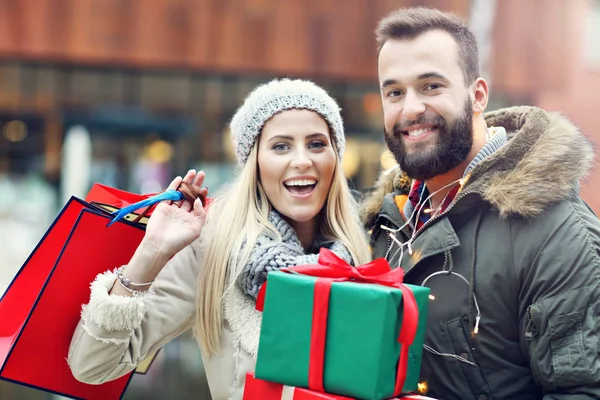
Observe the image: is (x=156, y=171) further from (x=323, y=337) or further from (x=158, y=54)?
(x=323, y=337)

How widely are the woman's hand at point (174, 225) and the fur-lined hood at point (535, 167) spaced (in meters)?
0.92

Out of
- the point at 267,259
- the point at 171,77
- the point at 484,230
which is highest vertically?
the point at 171,77

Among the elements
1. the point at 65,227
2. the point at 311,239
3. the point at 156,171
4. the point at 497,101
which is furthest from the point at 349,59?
the point at 65,227

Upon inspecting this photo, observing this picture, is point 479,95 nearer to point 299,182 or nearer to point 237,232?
point 299,182

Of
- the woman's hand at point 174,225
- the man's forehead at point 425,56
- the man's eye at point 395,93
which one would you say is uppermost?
the man's forehead at point 425,56

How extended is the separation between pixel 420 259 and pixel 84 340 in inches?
44.2

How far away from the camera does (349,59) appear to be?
8109 millimetres

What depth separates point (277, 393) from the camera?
203 centimetres

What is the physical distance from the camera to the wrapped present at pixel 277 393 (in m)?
1.93

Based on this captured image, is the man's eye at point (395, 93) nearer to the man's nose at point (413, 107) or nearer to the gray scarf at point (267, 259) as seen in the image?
the man's nose at point (413, 107)

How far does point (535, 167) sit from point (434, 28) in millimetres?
605

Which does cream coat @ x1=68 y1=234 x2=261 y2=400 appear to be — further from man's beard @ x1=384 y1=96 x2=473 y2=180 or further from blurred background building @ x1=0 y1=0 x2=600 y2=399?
blurred background building @ x1=0 y1=0 x2=600 y2=399

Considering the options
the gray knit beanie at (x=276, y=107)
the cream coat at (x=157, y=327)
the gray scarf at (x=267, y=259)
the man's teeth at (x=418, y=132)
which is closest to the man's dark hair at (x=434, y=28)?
the man's teeth at (x=418, y=132)

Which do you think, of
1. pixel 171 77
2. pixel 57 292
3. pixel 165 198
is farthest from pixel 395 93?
pixel 171 77
